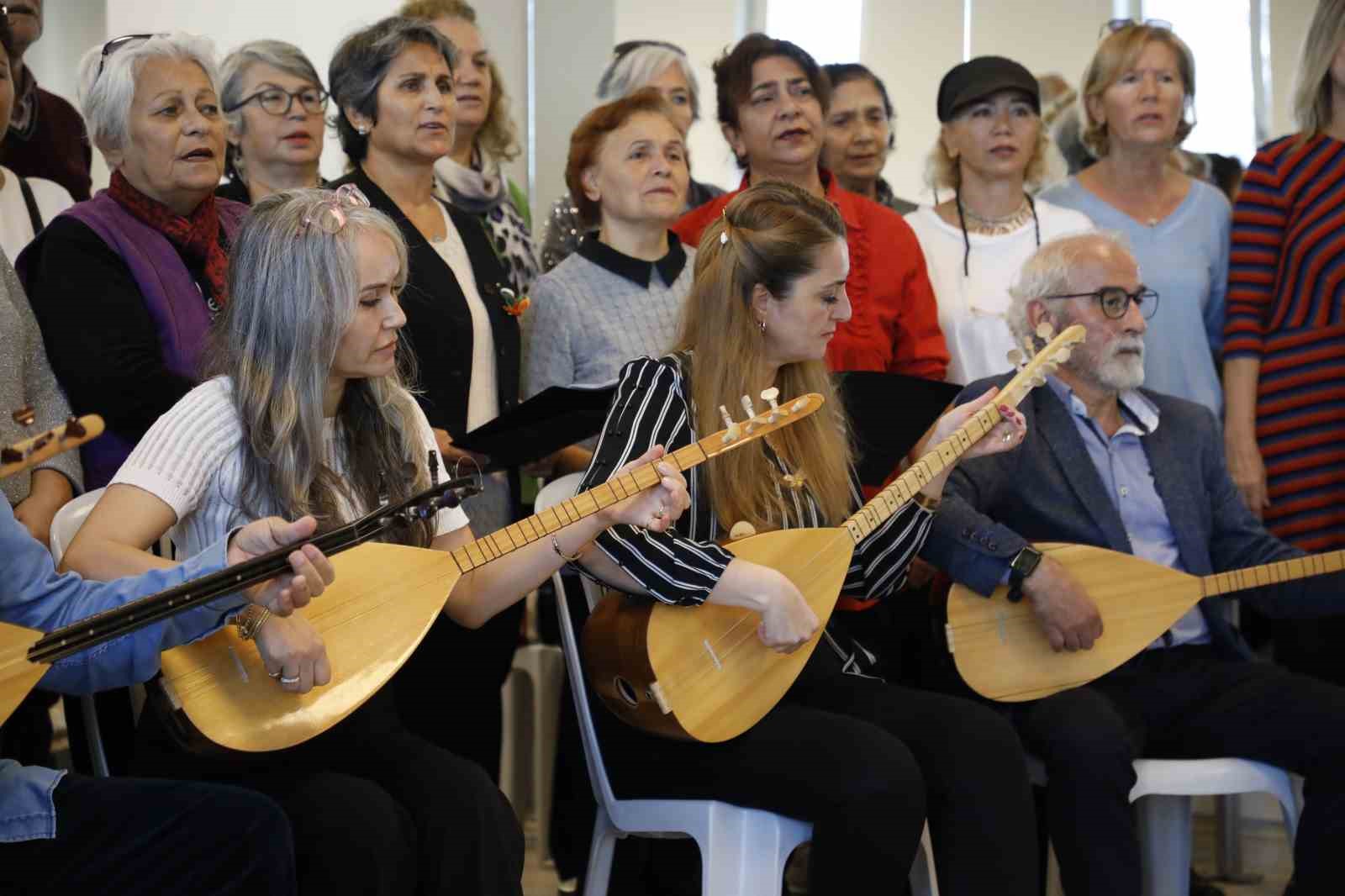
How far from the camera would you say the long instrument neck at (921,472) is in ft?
8.16

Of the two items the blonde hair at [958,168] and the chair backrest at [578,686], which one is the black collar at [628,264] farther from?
the blonde hair at [958,168]

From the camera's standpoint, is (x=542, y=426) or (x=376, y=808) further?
(x=542, y=426)

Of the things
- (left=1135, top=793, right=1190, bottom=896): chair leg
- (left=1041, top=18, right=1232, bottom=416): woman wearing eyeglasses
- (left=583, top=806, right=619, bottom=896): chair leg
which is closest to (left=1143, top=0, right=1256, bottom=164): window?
(left=1041, top=18, right=1232, bottom=416): woman wearing eyeglasses

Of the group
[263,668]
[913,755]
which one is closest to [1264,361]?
[913,755]

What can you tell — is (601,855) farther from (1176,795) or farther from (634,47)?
(634,47)

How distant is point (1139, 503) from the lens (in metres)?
2.91

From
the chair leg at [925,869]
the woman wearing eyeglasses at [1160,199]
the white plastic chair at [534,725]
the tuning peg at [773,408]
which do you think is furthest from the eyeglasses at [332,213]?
the woman wearing eyeglasses at [1160,199]

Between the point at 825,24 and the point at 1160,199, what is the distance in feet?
5.03

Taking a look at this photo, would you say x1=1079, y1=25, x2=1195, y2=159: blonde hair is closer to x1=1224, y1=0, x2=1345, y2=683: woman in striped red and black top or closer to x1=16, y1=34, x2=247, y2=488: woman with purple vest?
x1=1224, y1=0, x2=1345, y2=683: woman in striped red and black top

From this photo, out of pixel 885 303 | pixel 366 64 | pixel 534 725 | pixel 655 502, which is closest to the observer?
pixel 655 502

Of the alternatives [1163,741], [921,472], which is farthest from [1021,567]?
[1163,741]

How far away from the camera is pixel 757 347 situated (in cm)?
252

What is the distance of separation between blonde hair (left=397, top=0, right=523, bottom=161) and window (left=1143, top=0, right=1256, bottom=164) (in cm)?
225

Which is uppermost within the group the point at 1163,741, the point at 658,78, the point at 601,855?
the point at 658,78
